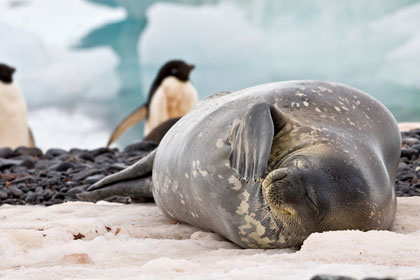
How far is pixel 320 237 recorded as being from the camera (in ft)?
7.52

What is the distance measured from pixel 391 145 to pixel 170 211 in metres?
1.22

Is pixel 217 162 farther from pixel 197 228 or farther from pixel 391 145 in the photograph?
pixel 391 145

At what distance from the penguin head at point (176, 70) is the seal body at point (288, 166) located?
35.6 ft

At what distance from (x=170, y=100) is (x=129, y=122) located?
3.67 feet

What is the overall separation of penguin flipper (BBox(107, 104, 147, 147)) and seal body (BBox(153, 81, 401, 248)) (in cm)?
1071

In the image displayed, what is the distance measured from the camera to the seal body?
2402 mm

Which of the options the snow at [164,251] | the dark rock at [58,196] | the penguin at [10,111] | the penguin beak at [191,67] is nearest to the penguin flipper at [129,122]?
the penguin beak at [191,67]

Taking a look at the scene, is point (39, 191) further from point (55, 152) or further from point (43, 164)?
point (55, 152)

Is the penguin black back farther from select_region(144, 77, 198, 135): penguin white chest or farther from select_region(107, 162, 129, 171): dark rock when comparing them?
select_region(107, 162, 129, 171): dark rock

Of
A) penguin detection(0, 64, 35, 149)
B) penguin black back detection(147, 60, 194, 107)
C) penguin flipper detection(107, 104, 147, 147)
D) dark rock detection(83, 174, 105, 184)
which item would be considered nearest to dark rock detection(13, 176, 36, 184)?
dark rock detection(83, 174, 105, 184)

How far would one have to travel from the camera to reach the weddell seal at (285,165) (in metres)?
2.40

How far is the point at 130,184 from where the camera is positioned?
14.1ft

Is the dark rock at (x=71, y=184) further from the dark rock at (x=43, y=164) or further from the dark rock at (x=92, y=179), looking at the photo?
the dark rock at (x=43, y=164)

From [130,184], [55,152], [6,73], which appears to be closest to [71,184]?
[130,184]
